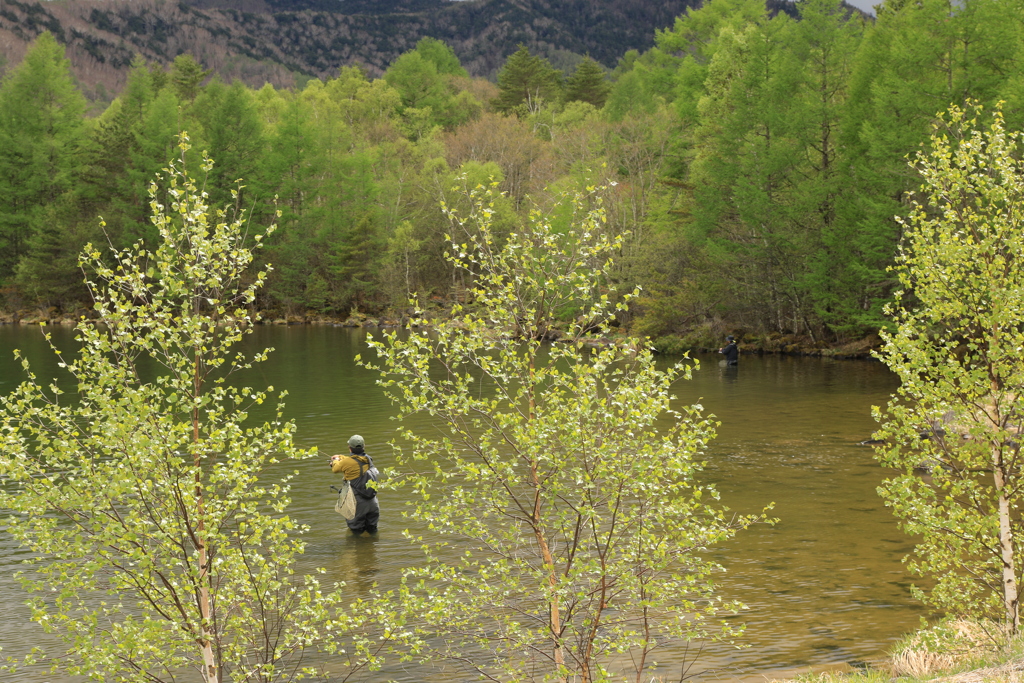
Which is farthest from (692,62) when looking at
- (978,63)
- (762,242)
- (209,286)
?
(209,286)

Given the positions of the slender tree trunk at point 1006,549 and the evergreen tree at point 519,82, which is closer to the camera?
the slender tree trunk at point 1006,549

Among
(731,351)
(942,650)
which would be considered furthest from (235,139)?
(942,650)

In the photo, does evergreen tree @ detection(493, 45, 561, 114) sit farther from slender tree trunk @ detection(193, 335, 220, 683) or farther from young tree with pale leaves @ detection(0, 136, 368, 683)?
slender tree trunk @ detection(193, 335, 220, 683)

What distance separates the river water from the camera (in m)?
12.4

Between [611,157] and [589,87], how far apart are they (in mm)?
39502

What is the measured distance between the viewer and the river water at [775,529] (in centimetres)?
1242

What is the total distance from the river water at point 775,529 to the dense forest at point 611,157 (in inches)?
300

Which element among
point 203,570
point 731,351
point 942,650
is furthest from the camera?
point 731,351

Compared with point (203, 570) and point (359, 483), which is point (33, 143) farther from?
point (203, 570)

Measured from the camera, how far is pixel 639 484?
810 centimetres

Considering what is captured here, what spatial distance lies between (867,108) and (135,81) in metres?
69.4

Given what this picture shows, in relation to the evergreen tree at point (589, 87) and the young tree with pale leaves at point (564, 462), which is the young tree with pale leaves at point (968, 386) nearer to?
the young tree with pale leaves at point (564, 462)

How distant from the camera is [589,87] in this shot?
10369 cm

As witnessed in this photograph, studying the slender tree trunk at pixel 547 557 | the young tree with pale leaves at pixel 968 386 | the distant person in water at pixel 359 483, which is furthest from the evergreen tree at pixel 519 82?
the slender tree trunk at pixel 547 557
